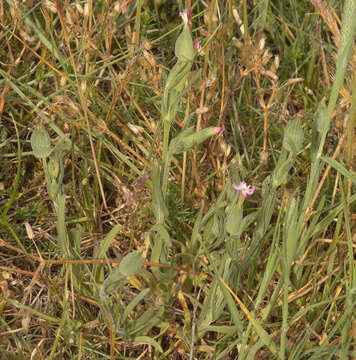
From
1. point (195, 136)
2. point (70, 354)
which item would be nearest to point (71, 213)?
point (70, 354)


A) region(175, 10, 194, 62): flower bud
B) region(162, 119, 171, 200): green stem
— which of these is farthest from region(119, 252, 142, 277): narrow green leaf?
region(175, 10, 194, 62): flower bud

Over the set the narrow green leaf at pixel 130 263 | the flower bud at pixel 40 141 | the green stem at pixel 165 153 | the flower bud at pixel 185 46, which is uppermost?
the flower bud at pixel 185 46

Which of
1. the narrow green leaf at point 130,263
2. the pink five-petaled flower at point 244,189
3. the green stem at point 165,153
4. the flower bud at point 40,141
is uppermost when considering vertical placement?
the flower bud at point 40,141

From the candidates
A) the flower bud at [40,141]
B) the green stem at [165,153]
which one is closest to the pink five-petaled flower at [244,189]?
the green stem at [165,153]

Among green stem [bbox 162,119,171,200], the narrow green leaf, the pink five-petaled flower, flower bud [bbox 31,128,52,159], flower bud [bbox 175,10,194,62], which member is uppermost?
flower bud [bbox 175,10,194,62]

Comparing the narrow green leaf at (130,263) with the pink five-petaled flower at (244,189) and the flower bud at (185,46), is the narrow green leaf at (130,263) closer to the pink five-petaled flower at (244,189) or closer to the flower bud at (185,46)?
the pink five-petaled flower at (244,189)

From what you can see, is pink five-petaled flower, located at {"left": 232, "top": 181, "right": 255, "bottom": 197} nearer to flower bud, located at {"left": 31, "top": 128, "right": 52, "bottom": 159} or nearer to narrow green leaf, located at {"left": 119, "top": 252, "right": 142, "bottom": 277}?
narrow green leaf, located at {"left": 119, "top": 252, "right": 142, "bottom": 277}

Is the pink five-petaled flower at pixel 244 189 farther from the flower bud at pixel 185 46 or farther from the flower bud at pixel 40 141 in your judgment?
the flower bud at pixel 40 141

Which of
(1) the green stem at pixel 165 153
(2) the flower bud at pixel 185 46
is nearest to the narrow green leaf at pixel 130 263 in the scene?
(1) the green stem at pixel 165 153

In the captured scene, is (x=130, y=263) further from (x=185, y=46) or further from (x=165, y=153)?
(x=185, y=46)

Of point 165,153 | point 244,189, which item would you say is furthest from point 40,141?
point 244,189

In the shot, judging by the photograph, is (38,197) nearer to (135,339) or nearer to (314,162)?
(135,339)

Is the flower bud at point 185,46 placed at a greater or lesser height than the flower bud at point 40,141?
greater

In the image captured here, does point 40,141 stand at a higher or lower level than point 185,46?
lower
